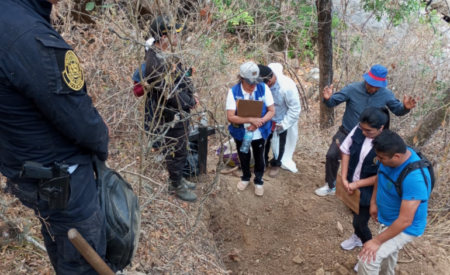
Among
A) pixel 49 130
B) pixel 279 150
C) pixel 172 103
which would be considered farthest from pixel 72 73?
pixel 279 150

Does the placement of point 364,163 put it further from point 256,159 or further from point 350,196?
point 256,159

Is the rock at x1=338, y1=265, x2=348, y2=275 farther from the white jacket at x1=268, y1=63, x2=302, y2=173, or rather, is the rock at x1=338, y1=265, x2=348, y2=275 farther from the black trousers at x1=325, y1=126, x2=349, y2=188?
the white jacket at x1=268, y1=63, x2=302, y2=173

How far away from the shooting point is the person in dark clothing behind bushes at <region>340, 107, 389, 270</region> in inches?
128

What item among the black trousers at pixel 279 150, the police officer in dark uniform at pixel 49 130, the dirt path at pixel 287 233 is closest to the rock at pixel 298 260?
the dirt path at pixel 287 233

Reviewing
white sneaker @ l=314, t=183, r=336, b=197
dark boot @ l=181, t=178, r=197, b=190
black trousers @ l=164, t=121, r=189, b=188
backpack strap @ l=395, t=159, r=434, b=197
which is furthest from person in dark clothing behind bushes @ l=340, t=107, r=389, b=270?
dark boot @ l=181, t=178, r=197, b=190

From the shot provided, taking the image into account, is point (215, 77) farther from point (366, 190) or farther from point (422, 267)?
point (422, 267)

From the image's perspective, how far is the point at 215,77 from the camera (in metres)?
5.92

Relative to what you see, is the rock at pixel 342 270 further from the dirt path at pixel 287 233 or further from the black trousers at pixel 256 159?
the black trousers at pixel 256 159

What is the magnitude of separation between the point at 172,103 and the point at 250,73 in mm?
966

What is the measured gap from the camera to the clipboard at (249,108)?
4.11 metres

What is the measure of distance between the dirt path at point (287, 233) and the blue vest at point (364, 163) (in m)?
0.88

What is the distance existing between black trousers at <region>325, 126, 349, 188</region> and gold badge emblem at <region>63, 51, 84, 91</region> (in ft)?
10.9

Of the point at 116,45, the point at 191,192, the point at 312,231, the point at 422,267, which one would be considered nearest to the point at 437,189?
the point at 422,267

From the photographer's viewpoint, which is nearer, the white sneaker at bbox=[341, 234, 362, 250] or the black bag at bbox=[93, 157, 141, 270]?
the black bag at bbox=[93, 157, 141, 270]
